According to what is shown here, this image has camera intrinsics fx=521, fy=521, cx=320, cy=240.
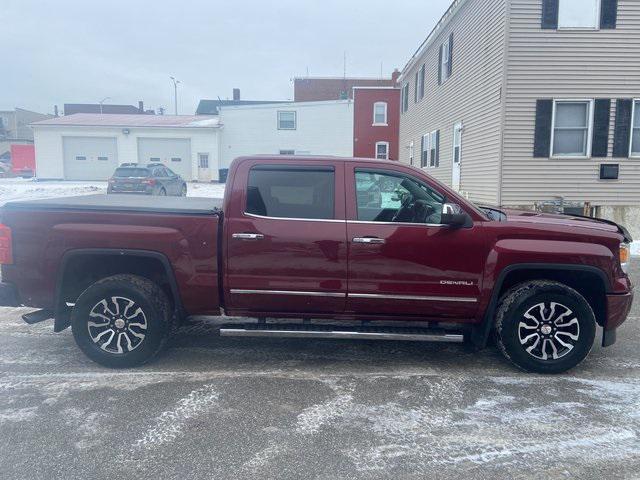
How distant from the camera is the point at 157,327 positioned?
474cm

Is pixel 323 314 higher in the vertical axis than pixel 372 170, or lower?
lower

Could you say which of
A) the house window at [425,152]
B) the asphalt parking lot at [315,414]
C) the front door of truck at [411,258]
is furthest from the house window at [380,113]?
the front door of truck at [411,258]

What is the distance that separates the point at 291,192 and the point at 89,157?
3466 cm

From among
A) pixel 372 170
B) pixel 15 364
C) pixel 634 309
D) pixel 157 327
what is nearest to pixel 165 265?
pixel 157 327

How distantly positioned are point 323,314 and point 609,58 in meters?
11.4

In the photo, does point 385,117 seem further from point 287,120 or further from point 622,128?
point 622,128

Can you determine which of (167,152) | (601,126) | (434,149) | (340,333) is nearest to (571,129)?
(601,126)

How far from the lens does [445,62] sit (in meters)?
18.0

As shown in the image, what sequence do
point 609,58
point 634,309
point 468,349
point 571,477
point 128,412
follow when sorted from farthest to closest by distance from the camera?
1. point 609,58
2. point 634,309
3. point 468,349
4. point 128,412
5. point 571,477

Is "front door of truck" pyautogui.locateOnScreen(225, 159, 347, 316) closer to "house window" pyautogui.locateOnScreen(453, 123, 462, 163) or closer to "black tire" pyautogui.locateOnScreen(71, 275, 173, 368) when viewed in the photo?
"black tire" pyautogui.locateOnScreen(71, 275, 173, 368)

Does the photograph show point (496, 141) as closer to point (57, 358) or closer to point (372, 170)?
point (372, 170)

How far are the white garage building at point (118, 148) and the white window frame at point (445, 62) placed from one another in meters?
19.7

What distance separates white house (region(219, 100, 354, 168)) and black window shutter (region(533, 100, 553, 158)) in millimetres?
23187

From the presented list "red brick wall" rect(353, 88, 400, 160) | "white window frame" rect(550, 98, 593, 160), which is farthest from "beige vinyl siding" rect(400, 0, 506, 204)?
"red brick wall" rect(353, 88, 400, 160)
